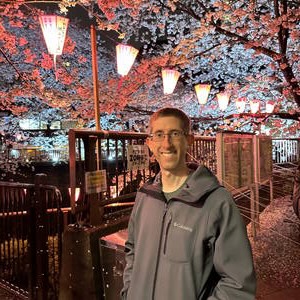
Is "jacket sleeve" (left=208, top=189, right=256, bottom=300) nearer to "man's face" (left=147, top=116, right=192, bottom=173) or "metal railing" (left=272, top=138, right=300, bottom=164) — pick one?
"man's face" (left=147, top=116, right=192, bottom=173)

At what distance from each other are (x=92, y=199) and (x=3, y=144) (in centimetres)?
1934

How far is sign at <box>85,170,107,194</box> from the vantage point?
4031mm

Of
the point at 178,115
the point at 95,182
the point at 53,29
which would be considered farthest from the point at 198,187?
the point at 53,29

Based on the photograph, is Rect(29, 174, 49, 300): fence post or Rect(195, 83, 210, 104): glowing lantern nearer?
Rect(29, 174, 49, 300): fence post

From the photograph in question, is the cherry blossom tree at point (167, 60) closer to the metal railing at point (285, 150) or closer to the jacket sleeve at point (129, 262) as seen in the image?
the metal railing at point (285, 150)

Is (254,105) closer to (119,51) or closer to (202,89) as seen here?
(202,89)

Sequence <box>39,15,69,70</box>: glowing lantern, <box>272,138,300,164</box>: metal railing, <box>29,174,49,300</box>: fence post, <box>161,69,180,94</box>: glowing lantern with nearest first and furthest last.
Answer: <box>29,174,49,300</box>: fence post, <box>39,15,69,70</box>: glowing lantern, <box>161,69,180,94</box>: glowing lantern, <box>272,138,300,164</box>: metal railing

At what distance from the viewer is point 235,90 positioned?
54.0ft

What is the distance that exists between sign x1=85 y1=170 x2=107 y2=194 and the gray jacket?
1978 mm

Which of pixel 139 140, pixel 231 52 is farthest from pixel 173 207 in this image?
pixel 231 52

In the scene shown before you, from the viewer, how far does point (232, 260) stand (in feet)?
6.18

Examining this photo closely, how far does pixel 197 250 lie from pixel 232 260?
0.18 m

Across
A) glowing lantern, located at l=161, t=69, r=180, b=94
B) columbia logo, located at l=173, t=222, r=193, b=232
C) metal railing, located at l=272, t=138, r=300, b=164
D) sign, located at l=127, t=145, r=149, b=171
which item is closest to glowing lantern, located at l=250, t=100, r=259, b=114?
metal railing, located at l=272, t=138, r=300, b=164

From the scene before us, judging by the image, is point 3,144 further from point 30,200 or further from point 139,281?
point 139,281
